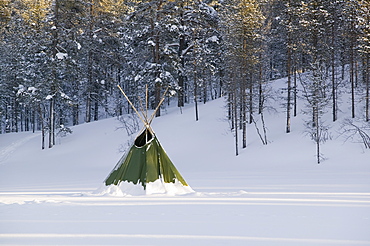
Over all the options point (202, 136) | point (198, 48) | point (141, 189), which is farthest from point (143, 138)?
point (198, 48)

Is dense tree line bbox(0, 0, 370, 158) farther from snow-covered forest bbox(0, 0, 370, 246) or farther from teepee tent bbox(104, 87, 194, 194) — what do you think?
teepee tent bbox(104, 87, 194, 194)

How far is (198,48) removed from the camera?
30.2m

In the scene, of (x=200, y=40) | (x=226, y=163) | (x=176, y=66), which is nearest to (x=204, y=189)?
(x=226, y=163)

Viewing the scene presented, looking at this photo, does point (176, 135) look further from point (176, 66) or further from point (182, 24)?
point (182, 24)

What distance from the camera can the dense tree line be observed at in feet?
80.4

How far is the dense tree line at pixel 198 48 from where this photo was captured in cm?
2452

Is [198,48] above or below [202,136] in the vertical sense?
above

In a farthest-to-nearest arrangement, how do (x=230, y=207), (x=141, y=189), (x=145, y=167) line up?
(x=145, y=167) < (x=141, y=189) < (x=230, y=207)

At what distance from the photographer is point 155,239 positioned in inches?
246

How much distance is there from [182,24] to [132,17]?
158 inches

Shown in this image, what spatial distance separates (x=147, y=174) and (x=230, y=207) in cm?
341

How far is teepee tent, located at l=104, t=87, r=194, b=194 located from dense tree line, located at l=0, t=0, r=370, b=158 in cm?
1029

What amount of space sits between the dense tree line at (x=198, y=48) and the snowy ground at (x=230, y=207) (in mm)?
2131

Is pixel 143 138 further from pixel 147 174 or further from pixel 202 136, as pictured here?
pixel 202 136
